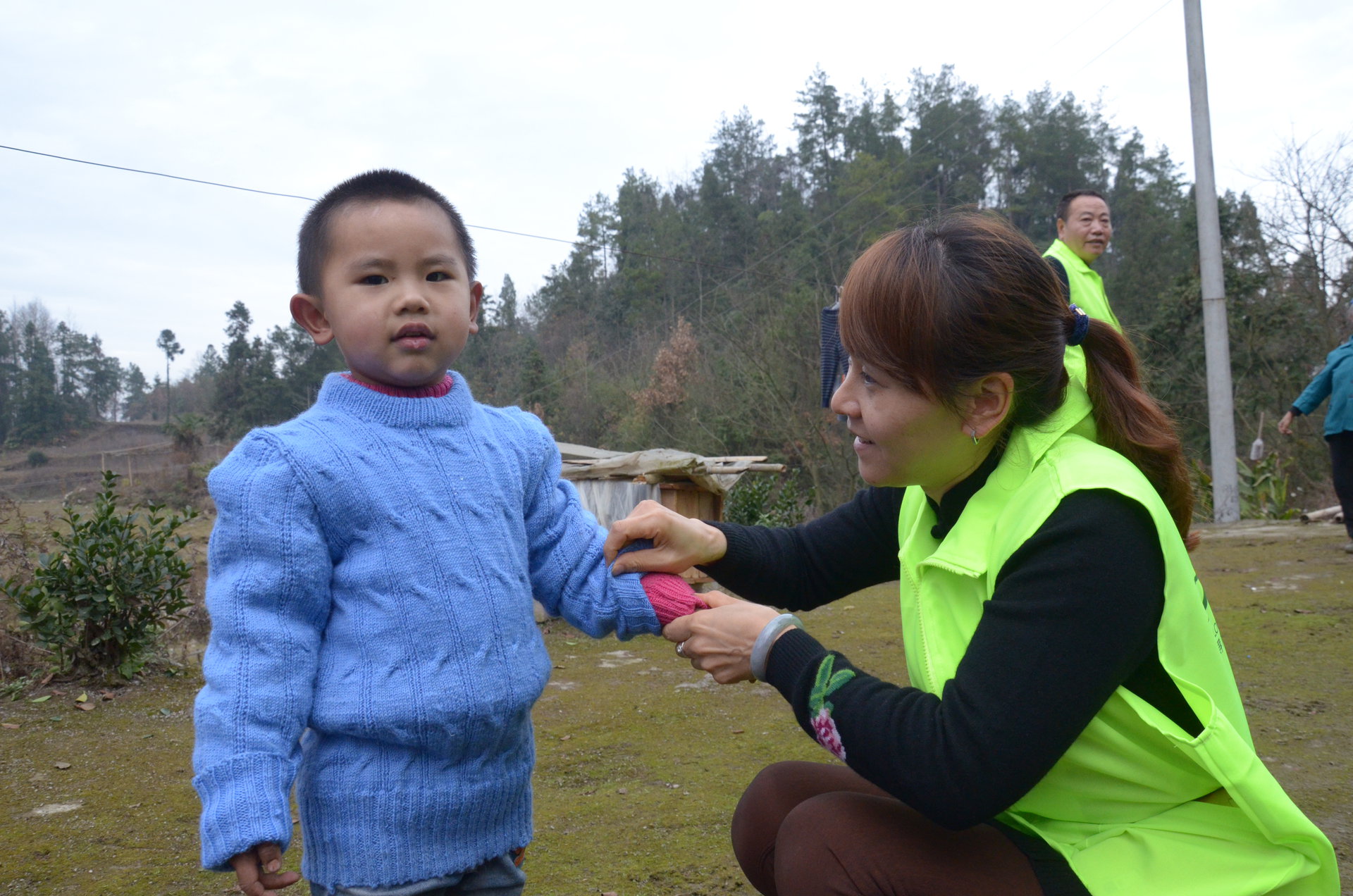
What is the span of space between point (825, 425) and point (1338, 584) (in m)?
9.92

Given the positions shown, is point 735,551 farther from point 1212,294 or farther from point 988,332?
point 1212,294

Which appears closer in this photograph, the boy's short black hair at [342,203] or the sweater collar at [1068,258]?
the boy's short black hair at [342,203]

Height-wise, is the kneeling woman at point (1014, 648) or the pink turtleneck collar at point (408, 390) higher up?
the pink turtleneck collar at point (408, 390)

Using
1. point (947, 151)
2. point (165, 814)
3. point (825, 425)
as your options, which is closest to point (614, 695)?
point (165, 814)

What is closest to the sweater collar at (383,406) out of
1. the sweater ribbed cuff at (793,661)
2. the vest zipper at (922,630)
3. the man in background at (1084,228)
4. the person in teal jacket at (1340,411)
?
the sweater ribbed cuff at (793,661)

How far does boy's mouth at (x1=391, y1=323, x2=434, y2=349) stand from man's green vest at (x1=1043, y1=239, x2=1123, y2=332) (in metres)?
3.76

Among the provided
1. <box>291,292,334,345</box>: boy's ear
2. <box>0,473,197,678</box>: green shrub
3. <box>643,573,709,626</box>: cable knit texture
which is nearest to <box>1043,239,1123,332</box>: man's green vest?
<box>643,573,709,626</box>: cable knit texture

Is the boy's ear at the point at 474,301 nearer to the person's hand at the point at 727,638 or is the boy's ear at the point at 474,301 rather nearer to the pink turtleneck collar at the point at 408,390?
the pink turtleneck collar at the point at 408,390

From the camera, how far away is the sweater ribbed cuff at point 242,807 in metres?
1.36

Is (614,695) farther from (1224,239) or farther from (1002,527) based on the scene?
(1224,239)

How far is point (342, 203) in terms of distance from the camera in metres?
1.71

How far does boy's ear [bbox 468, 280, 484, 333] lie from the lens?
183cm

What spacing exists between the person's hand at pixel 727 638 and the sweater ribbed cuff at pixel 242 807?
0.71 metres

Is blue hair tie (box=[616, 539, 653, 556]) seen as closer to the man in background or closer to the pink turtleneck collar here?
the pink turtleneck collar
